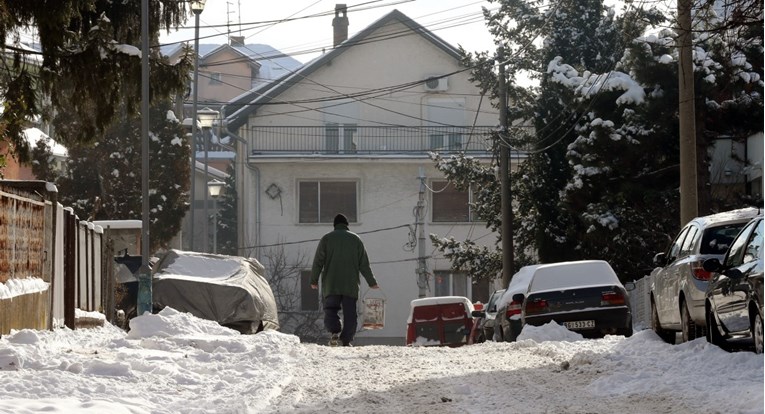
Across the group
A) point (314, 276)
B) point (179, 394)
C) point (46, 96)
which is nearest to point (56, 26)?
point (46, 96)

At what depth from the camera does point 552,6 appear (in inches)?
1644

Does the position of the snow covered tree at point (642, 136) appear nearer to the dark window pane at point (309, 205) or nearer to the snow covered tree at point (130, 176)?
the snow covered tree at point (130, 176)

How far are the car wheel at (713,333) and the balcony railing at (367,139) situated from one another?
3670 cm

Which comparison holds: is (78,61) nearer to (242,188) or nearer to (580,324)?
(580,324)

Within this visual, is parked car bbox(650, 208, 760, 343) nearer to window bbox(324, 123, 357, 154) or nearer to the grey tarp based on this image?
the grey tarp

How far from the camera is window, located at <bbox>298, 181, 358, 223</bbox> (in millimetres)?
50188

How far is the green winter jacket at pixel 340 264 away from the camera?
19625 mm

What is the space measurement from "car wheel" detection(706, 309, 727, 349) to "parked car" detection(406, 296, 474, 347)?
17.1 m

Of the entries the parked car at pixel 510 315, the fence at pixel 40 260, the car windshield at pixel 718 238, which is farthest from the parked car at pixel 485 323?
the car windshield at pixel 718 238

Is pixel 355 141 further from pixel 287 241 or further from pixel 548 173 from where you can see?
pixel 548 173

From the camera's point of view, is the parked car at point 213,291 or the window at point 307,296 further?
the window at point 307,296

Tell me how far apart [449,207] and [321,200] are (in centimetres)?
487

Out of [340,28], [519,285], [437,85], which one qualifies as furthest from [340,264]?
[340,28]

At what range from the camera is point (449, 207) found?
50.6 metres
